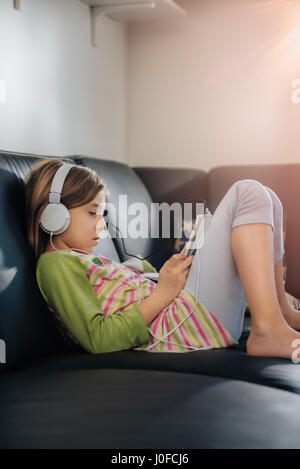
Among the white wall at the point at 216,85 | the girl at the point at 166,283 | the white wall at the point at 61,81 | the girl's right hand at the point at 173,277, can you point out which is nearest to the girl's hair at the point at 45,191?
the girl at the point at 166,283

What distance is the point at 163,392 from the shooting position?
0.93 meters

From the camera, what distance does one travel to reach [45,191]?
49.6 inches

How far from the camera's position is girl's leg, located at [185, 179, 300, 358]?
1.17 m

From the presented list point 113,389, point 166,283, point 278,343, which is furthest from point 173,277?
point 113,389

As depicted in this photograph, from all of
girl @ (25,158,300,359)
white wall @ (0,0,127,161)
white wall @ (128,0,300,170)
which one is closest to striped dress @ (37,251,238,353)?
girl @ (25,158,300,359)

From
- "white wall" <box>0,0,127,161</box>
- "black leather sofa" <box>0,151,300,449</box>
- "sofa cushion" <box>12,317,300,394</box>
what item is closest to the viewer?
"black leather sofa" <box>0,151,300,449</box>

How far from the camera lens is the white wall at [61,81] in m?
1.70

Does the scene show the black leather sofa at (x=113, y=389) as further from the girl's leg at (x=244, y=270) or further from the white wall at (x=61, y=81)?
the white wall at (x=61, y=81)

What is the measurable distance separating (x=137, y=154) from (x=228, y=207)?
1.44 meters

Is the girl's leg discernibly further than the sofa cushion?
Yes

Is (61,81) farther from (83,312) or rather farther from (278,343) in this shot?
(278,343)

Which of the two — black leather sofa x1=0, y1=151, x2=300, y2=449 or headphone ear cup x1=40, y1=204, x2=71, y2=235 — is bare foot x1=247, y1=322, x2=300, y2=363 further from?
headphone ear cup x1=40, y1=204, x2=71, y2=235
